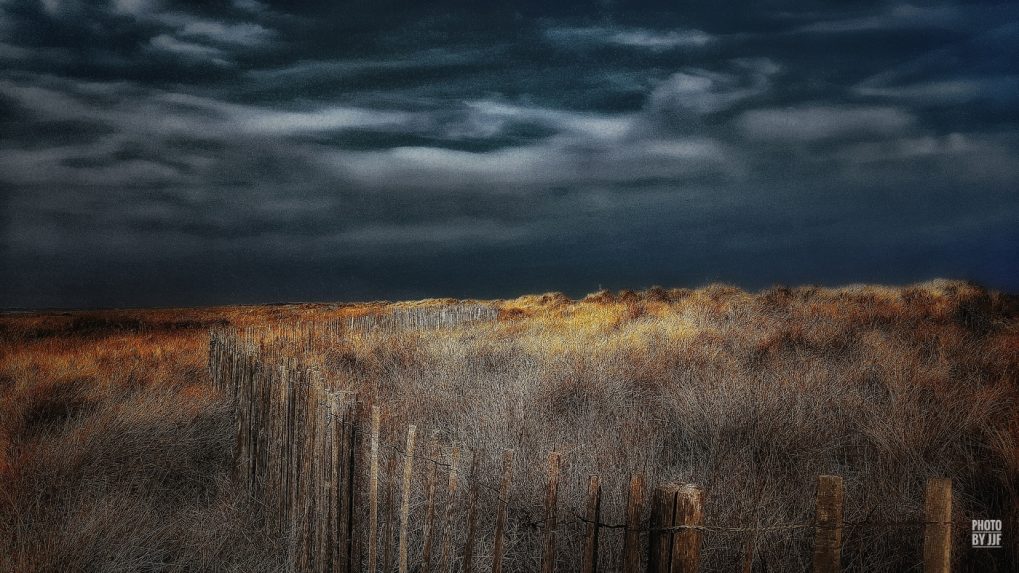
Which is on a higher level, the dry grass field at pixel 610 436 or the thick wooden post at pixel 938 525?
the thick wooden post at pixel 938 525

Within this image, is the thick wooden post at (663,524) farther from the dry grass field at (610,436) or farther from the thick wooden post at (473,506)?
the thick wooden post at (473,506)

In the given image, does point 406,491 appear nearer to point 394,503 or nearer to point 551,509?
point 551,509

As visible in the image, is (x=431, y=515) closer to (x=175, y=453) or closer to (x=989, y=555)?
(x=989, y=555)

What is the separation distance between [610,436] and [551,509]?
298 cm

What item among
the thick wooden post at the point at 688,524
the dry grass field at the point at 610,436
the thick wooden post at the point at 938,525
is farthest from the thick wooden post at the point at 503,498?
the thick wooden post at the point at 938,525

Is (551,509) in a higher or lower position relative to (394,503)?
higher

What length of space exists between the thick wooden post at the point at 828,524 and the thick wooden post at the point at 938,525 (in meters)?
0.25

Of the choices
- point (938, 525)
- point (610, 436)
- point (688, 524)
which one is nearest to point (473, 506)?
point (688, 524)

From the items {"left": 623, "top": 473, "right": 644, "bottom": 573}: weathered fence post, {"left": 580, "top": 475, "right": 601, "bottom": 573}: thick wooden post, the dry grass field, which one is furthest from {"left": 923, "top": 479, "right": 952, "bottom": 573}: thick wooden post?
{"left": 580, "top": 475, "right": 601, "bottom": 573}: thick wooden post

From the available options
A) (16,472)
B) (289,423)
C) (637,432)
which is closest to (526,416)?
(637,432)

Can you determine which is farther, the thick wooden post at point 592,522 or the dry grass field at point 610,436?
the dry grass field at point 610,436

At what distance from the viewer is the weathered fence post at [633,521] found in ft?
5.56

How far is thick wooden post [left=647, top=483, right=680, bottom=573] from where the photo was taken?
1677 mm

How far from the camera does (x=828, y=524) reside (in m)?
1.57
